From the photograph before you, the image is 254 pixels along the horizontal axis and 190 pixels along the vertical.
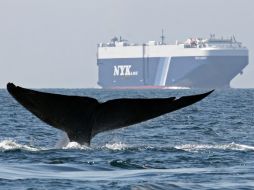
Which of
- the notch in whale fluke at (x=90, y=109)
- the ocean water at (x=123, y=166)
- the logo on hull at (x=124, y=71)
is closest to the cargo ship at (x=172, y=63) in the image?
the logo on hull at (x=124, y=71)

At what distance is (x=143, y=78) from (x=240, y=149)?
139 metres

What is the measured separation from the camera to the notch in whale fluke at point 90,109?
13.5 meters

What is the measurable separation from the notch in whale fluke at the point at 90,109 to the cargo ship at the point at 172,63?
133095 mm

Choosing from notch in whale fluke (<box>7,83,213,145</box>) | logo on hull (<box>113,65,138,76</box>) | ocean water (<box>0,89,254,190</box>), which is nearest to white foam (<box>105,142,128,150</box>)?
ocean water (<box>0,89,254,190</box>)

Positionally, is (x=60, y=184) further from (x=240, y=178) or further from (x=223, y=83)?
(x=223, y=83)

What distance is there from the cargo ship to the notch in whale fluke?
13309cm

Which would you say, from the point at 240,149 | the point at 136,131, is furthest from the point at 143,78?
the point at 240,149

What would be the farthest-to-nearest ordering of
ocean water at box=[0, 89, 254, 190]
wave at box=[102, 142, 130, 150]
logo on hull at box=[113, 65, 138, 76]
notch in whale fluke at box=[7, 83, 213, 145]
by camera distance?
logo on hull at box=[113, 65, 138, 76], wave at box=[102, 142, 130, 150], notch in whale fluke at box=[7, 83, 213, 145], ocean water at box=[0, 89, 254, 190]

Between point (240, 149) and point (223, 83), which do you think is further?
point (223, 83)

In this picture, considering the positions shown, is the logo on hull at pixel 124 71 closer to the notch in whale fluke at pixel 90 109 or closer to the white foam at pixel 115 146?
the white foam at pixel 115 146

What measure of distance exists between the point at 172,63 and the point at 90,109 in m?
134

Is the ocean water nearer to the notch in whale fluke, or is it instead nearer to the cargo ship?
the notch in whale fluke

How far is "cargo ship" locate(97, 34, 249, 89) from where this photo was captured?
14850 centimetres

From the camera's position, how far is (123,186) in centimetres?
1113
